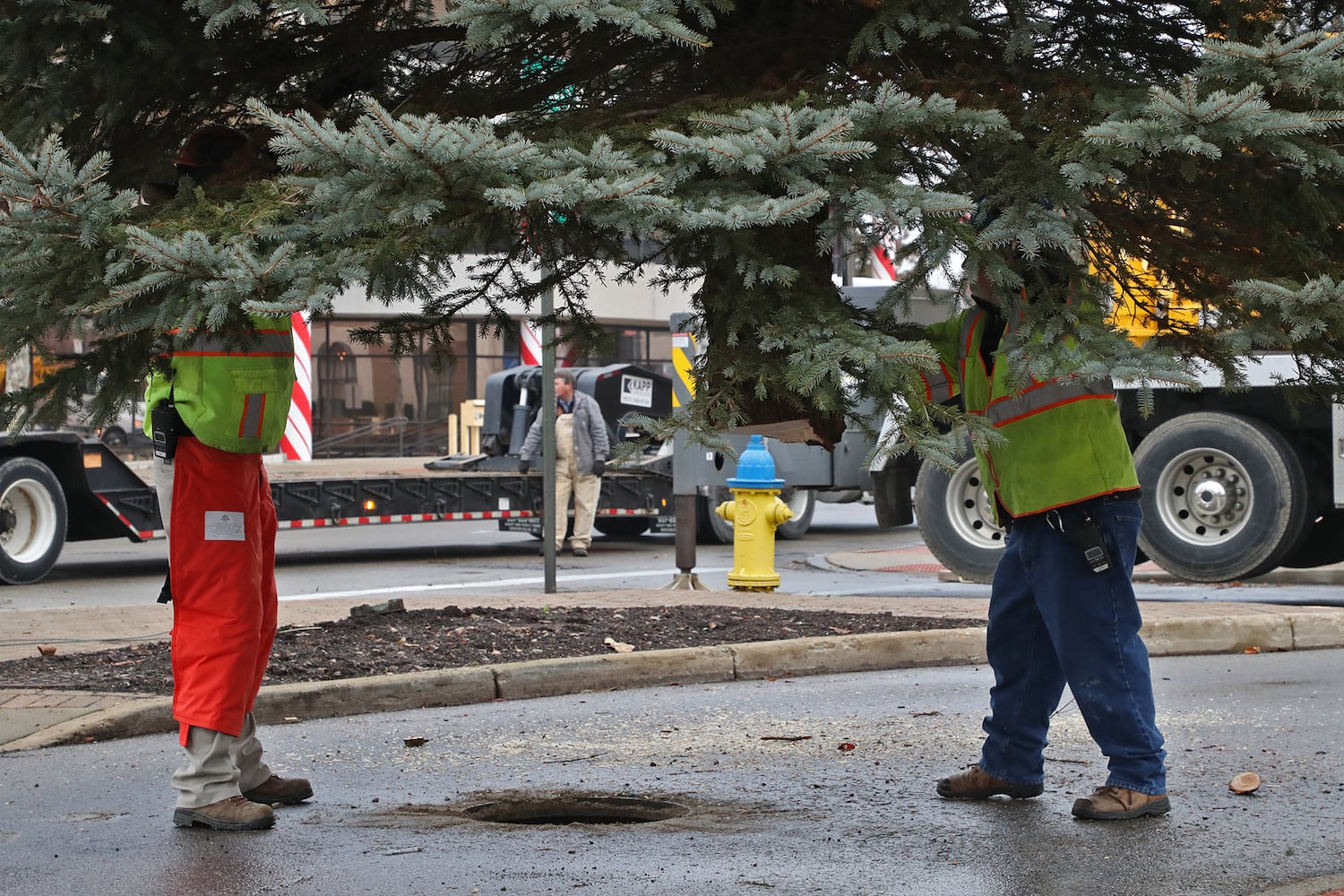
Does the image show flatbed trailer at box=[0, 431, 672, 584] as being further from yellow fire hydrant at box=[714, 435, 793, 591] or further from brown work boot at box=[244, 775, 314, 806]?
brown work boot at box=[244, 775, 314, 806]

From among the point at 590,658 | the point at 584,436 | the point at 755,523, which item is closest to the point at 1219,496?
the point at 755,523

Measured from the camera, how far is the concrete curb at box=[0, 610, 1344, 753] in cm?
675

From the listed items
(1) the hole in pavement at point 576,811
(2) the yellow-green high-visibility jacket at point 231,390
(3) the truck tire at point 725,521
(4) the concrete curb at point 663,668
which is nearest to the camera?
(2) the yellow-green high-visibility jacket at point 231,390

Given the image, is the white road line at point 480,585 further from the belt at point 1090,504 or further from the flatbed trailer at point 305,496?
the belt at point 1090,504

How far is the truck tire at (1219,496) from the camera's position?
1066 cm

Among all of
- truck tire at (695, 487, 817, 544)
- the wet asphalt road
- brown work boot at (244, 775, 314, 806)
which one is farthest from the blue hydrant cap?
brown work boot at (244, 775, 314, 806)

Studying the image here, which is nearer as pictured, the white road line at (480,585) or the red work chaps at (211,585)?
the red work chaps at (211,585)

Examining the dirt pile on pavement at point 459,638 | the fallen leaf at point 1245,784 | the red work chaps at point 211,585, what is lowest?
the fallen leaf at point 1245,784

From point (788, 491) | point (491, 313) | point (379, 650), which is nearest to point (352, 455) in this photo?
point (788, 491)

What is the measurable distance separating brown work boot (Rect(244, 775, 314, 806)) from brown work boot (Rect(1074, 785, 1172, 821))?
2.44m

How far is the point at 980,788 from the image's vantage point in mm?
5301

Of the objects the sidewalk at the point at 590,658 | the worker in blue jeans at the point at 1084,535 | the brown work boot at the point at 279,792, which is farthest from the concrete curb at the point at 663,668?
the worker in blue jeans at the point at 1084,535

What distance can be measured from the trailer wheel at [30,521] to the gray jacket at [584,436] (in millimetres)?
4610

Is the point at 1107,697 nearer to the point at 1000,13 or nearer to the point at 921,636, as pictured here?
the point at 1000,13
